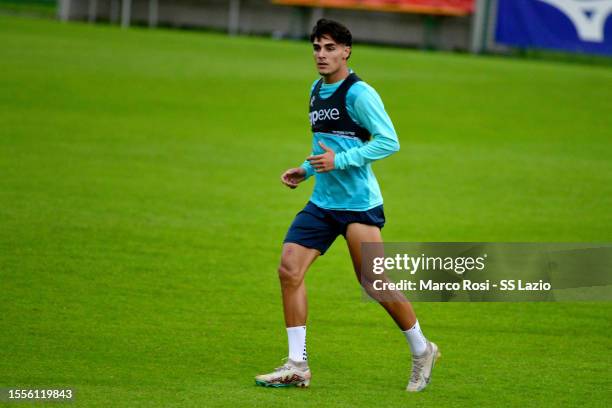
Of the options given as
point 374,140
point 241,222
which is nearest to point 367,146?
point 374,140

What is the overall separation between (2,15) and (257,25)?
889cm

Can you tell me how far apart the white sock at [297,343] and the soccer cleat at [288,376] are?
0.03m

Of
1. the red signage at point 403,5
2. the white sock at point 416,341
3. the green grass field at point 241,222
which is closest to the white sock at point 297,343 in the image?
the green grass field at point 241,222

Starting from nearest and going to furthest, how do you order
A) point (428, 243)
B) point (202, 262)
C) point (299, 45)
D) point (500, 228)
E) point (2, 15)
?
point (202, 262), point (428, 243), point (500, 228), point (299, 45), point (2, 15)

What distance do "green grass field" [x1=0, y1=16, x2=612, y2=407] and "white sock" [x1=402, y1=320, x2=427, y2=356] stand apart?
0.85 ft

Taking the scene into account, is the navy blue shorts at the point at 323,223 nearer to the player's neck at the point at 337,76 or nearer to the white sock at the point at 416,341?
the white sock at the point at 416,341

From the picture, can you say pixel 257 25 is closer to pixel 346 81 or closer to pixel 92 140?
pixel 92 140

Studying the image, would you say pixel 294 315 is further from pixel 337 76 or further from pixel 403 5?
pixel 403 5

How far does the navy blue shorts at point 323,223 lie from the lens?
7043 millimetres

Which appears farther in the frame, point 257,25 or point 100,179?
point 257,25

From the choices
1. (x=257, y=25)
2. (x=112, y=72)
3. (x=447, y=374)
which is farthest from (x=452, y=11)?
(x=447, y=374)

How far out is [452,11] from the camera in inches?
1453

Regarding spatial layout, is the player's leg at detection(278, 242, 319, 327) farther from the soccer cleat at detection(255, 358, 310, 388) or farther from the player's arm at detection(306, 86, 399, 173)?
the player's arm at detection(306, 86, 399, 173)

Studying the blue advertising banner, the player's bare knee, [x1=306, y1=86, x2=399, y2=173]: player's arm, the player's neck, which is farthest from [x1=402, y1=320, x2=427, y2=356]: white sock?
the blue advertising banner
